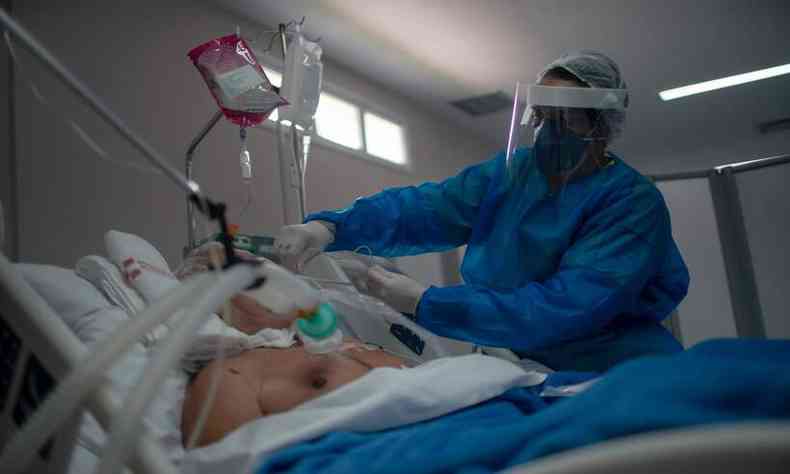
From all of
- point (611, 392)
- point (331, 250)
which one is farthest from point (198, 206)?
point (331, 250)

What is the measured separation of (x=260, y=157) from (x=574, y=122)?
71.6 inches

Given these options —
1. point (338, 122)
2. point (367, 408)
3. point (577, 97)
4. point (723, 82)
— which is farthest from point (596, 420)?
point (723, 82)

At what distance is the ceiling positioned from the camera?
338 cm

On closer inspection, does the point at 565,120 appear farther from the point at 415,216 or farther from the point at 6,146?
the point at 6,146

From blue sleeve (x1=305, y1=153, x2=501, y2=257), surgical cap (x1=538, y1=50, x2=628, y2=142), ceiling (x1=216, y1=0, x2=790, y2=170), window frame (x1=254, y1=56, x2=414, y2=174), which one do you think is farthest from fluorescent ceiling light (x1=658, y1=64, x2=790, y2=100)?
blue sleeve (x1=305, y1=153, x2=501, y2=257)

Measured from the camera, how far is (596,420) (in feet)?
2.27

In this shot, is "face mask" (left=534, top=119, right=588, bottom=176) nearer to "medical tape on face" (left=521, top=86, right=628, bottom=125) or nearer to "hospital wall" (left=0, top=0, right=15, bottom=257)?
"medical tape on face" (left=521, top=86, right=628, bottom=125)

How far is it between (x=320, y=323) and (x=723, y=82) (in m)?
4.21

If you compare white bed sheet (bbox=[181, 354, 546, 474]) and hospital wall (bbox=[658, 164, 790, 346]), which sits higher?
white bed sheet (bbox=[181, 354, 546, 474])

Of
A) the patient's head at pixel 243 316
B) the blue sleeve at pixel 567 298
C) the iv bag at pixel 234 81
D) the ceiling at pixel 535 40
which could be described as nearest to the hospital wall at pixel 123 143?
the iv bag at pixel 234 81

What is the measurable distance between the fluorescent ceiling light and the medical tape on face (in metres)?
3.07

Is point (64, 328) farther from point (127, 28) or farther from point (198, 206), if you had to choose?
point (127, 28)

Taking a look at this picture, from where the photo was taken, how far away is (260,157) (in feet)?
10.6

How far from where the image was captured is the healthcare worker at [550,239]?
60.9 inches
